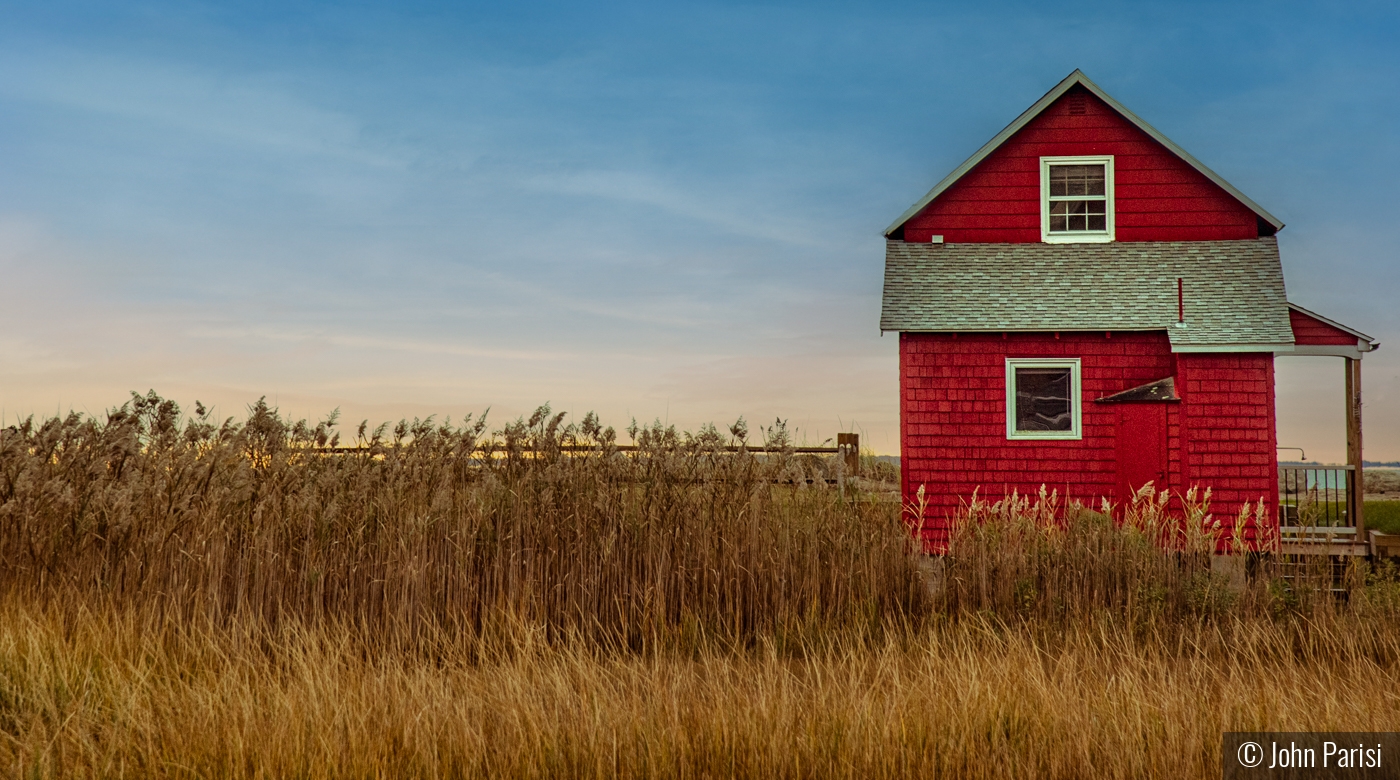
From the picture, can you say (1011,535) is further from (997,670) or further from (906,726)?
(906,726)

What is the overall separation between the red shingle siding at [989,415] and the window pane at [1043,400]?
270 mm

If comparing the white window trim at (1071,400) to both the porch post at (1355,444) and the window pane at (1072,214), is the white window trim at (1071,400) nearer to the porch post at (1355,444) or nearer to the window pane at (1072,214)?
the window pane at (1072,214)

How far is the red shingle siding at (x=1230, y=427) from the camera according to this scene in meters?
14.7

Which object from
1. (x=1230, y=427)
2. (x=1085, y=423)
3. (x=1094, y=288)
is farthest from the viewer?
(x=1094, y=288)

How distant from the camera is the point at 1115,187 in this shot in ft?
52.9

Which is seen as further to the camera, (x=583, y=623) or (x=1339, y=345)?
(x=1339, y=345)

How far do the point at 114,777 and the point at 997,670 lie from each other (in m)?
4.61

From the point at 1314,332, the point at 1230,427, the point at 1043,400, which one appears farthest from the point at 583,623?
the point at 1314,332

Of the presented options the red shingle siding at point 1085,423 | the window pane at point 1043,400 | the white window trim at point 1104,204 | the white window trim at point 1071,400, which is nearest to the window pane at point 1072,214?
the white window trim at point 1104,204

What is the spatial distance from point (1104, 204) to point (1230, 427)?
4.14 metres

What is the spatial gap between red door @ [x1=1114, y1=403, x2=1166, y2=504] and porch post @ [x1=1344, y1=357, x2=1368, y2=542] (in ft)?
8.40

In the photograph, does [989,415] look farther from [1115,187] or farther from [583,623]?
[583,623]

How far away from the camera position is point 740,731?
15.3 ft

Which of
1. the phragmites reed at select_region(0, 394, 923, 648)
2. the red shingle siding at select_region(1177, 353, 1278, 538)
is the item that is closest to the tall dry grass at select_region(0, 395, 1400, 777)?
the phragmites reed at select_region(0, 394, 923, 648)
